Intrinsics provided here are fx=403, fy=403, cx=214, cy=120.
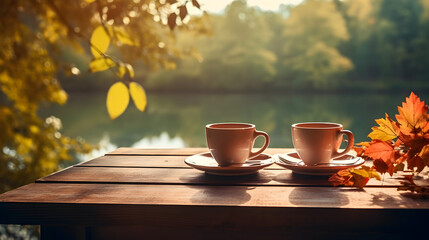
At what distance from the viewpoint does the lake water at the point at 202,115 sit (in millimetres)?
14852

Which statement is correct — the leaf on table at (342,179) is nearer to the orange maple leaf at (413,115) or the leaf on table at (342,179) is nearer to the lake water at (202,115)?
the orange maple leaf at (413,115)

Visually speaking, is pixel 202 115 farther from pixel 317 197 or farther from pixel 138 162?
pixel 317 197

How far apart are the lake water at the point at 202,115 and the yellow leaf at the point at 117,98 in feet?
28.0

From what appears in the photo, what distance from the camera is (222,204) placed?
0.83 m

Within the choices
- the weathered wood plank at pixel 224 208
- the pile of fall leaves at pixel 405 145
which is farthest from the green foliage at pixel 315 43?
the weathered wood plank at pixel 224 208

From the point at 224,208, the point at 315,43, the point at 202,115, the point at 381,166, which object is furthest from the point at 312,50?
the point at 224,208

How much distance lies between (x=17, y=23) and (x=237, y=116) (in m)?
16.3

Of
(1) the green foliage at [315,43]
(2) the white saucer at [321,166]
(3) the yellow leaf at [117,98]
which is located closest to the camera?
(3) the yellow leaf at [117,98]

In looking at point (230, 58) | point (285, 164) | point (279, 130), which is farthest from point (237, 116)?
point (285, 164)

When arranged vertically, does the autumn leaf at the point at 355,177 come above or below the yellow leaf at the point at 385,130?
below

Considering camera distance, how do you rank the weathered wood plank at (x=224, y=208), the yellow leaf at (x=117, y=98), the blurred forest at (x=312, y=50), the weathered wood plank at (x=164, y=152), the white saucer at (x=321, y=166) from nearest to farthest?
the yellow leaf at (x=117, y=98)
the weathered wood plank at (x=224, y=208)
the white saucer at (x=321, y=166)
the weathered wood plank at (x=164, y=152)
the blurred forest at (x=312, y=50)

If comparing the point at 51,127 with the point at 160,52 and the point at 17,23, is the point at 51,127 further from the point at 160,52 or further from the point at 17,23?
the point at 160,52

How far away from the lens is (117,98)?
27.2 inches

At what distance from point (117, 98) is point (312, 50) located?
3105 centimetres
